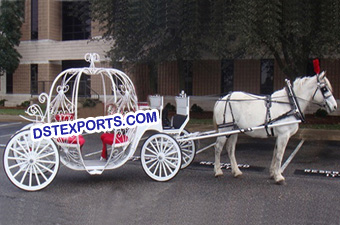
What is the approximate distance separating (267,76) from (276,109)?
50.2 ft

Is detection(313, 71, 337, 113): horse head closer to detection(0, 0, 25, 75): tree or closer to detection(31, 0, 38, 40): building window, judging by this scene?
detection(0, 0, 25, 75): tree

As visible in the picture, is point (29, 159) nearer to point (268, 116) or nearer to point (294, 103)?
point (268, 116)

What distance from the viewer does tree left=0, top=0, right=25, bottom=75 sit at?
84.3ft

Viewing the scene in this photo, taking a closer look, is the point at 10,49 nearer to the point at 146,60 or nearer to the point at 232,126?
the point at 146,60

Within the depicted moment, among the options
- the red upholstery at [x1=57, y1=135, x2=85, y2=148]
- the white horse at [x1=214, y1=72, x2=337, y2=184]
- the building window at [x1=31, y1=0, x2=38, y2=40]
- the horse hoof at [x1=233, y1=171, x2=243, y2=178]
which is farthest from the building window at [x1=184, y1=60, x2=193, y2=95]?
the red upholstery at [x1=57, y1=135, x2=85, y2=148]

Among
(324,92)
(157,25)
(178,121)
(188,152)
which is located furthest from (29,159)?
(157,25)

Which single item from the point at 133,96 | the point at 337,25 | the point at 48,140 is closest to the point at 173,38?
the point at 337,25

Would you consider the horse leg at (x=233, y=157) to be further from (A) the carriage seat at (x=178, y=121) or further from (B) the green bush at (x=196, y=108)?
(B) the green bush at (x=196, y=108)

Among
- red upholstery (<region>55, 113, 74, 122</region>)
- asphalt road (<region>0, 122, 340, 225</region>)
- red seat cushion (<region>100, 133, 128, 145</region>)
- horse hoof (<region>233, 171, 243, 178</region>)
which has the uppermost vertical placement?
red upholstery (<region>55, 113, 74, 122</region>)

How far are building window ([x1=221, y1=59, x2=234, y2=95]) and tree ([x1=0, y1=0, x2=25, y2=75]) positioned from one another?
14401 millimetres

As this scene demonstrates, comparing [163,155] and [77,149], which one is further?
[163,155]

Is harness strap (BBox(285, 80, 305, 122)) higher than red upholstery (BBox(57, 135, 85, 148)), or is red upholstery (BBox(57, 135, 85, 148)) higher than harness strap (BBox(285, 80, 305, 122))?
harness strap (BBox(285, 80, 305, 122))

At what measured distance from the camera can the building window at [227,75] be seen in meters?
22.5

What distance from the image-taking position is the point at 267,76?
71.7 ft
